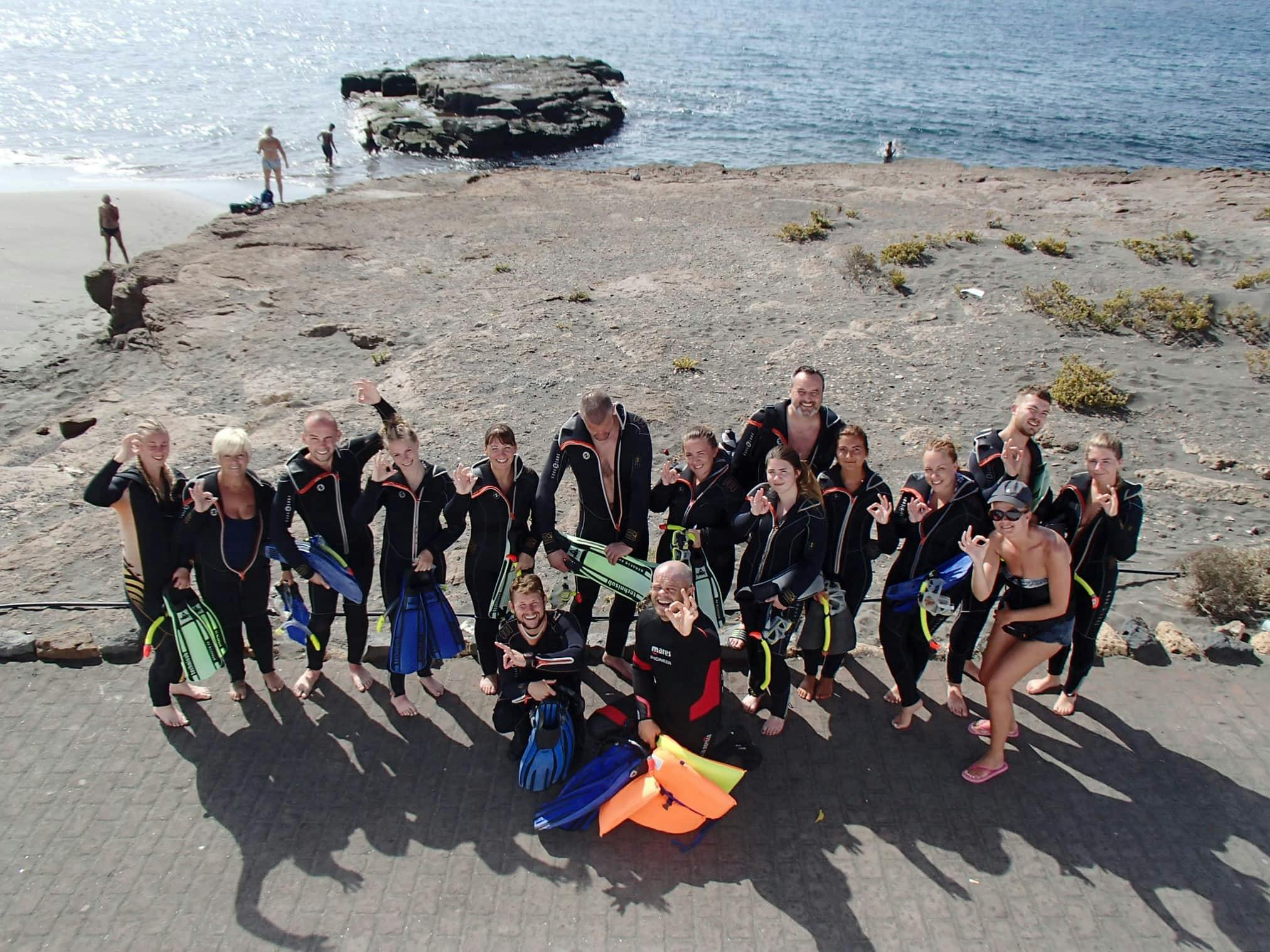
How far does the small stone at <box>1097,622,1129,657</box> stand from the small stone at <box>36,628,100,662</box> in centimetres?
790

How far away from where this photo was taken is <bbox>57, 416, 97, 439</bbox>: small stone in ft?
37.6

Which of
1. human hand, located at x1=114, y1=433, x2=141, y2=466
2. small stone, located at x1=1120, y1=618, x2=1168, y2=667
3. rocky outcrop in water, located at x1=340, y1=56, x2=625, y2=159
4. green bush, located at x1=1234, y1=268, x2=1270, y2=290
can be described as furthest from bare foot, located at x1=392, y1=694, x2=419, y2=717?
rocky outcrop in water, located at x1=340, y1=56, x2=625, y2=159

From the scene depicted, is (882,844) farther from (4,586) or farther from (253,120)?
(253,120)

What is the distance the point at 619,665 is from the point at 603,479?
1529 millimetres

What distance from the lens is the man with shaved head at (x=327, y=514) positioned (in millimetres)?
5969

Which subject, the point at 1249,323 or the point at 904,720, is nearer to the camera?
the point at 904,720

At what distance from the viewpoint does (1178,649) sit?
7.03 meters

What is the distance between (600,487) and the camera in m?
6.55

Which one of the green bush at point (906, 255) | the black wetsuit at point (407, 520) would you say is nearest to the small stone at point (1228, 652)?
the black wetsuit at point (407, 520)

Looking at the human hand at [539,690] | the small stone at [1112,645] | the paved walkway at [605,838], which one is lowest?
the paved walkway at [605,838]

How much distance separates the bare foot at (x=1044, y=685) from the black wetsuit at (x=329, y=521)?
5026mm

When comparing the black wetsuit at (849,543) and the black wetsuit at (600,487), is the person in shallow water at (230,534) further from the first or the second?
the black wetsuit at (849,543)

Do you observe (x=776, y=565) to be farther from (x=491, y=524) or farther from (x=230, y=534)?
(x=230, y=534)

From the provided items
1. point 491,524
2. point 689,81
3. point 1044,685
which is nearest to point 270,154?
→ point 491,524
